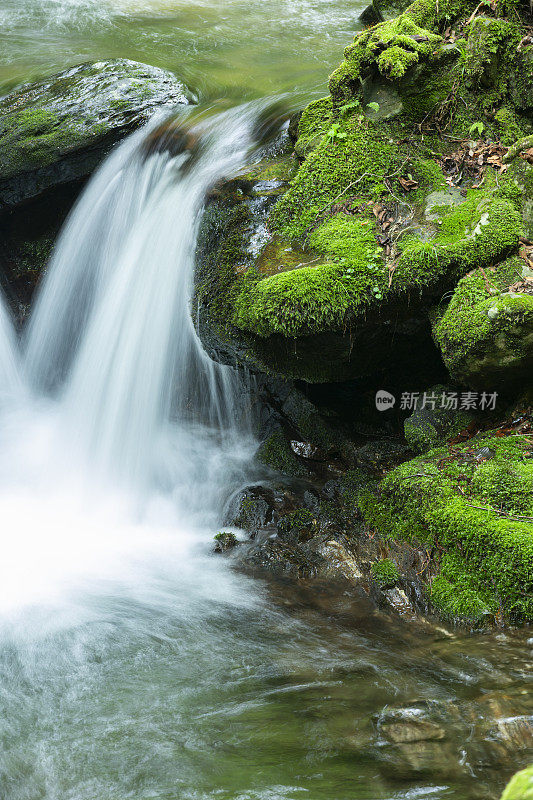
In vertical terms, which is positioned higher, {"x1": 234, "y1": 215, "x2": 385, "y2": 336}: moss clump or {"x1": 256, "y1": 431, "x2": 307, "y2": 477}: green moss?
{"x1": 234, "y1": 215, "x2": 385, "y2": 336}: moss clump

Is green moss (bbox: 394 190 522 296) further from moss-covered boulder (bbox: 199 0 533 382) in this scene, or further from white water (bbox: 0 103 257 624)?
white water (bbox: 0 103 257 624)

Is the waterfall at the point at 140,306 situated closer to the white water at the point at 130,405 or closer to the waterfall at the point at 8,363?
the white water at the point at 130,405

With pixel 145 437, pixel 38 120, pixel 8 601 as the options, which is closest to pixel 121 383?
pixel 145 437

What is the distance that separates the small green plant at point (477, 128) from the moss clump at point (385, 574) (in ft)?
11.2

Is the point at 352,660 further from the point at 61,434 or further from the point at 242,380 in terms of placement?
the point at 61,434

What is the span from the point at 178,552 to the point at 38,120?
5.85 meters

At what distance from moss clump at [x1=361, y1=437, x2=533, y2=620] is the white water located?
1705mm

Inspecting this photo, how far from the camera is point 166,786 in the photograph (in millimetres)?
2533

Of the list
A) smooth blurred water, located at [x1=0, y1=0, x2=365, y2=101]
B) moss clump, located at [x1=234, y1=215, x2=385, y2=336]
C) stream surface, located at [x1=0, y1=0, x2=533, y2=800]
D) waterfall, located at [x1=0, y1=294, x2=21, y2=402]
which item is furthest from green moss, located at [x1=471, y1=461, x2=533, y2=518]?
waterfall, located at [x1=0, y1=294, x2=21, y2=402]

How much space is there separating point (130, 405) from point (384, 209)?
3.28 meters

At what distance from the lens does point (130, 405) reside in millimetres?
6223

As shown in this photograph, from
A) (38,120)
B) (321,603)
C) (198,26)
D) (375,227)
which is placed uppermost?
(198,26)

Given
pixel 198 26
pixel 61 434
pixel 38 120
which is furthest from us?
pixel 198 26
